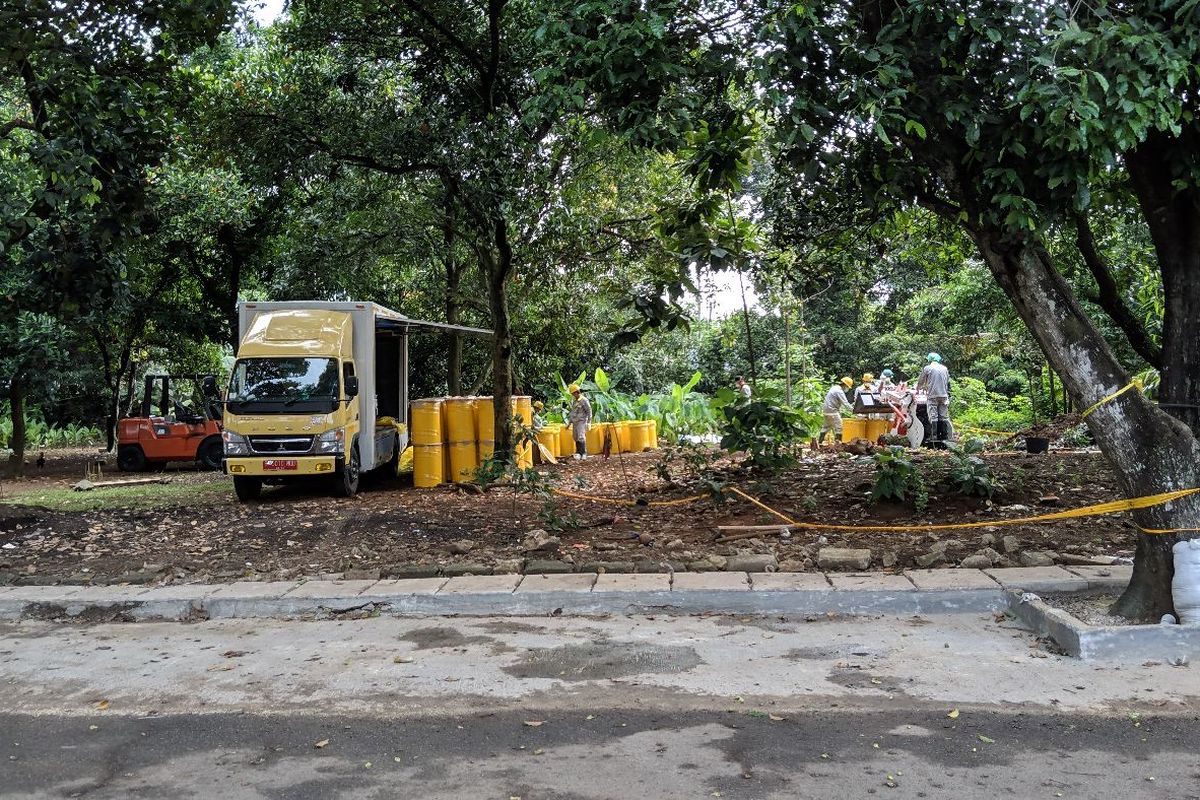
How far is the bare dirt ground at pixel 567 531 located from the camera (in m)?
8.49

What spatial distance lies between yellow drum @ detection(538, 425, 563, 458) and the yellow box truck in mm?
4748

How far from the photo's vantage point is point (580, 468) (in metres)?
17.8

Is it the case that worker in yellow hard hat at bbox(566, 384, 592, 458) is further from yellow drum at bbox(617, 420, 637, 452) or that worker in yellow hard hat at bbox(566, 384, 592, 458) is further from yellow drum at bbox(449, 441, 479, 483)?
yellow drum at bbox(449, 441, 479, 483)

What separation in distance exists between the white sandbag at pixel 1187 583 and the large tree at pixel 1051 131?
25cm

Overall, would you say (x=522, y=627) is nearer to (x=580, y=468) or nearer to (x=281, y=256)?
(x=580, y=468)

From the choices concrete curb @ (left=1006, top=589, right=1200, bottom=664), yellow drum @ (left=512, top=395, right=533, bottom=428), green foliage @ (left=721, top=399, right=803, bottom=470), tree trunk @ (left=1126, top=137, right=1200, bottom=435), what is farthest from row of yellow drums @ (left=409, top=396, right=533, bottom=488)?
concrete curb @ (left=1006, top=589, right=1200, bottom=664)

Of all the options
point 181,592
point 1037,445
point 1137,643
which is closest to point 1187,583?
point 1137,643

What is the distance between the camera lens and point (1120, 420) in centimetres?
645

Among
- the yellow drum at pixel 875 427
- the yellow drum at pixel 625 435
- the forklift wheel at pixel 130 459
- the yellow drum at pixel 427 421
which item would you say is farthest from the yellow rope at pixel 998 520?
the forklift wheel at pixel 130 459

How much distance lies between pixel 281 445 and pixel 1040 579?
1006cm

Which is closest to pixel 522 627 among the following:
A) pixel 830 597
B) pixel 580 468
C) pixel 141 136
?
pixel 830 597

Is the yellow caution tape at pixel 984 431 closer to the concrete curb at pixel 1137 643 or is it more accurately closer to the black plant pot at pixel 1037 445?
the black plant pot at pixel 1037 445

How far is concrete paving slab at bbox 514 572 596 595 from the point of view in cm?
753

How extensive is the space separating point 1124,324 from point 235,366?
1123 centimetres
